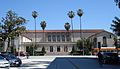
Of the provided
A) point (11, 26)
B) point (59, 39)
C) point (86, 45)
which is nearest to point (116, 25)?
point (11, 26)

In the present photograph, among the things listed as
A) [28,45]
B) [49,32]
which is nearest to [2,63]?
[28,45]

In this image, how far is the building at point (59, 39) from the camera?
108 meters

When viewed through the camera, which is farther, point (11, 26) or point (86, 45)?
point (86, 45)

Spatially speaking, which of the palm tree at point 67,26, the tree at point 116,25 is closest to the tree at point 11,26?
the tree at point 116,25

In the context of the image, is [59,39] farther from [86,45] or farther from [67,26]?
[86,45]

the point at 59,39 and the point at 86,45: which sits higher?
the point at 59,39

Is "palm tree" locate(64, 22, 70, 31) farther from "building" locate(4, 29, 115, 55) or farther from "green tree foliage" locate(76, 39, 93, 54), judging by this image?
"green tree foliage" locate(76, 39, 93, 54)

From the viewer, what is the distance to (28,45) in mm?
107375

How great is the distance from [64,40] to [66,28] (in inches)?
398

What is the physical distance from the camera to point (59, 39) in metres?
113

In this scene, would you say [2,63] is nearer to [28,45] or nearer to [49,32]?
[28,45]

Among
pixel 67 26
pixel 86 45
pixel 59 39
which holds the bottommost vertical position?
pixel 86 45

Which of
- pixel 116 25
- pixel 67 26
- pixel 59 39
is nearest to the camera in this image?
pixel 116 25

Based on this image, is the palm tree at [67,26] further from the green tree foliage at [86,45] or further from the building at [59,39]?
the green tree foliage at [86,45]
